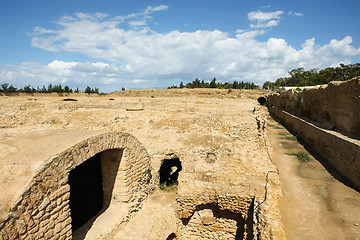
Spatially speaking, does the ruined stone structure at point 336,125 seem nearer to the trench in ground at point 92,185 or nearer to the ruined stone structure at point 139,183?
the ruined stone structure at point 139,183

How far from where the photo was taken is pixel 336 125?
33.1 ft

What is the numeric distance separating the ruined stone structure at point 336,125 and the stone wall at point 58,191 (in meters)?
7.45

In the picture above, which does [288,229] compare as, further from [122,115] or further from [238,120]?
[122,115]

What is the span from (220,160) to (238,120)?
4.69m

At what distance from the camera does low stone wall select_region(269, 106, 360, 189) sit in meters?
6.93

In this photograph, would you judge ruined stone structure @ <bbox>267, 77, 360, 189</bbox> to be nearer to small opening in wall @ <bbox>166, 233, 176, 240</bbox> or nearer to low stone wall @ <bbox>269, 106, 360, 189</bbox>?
low stone wall @ <bbox>269, 106, 360, 189</bbox>

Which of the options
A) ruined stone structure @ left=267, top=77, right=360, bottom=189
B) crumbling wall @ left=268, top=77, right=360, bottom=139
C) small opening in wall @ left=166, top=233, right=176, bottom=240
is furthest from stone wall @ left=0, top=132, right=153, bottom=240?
crumbling wall @ left=268, top=77, right=360, bottom=139

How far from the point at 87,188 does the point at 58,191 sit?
3.22 m

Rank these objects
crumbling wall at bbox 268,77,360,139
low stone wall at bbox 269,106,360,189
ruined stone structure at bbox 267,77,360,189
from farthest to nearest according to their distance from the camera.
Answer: crumbling wall at bbox 268,77,360,139 < ruined stone structure at bbox 267,77,360,189 < low stone wall at bbox 269,106,360,189

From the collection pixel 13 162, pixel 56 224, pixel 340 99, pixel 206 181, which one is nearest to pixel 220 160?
pixel 206 181

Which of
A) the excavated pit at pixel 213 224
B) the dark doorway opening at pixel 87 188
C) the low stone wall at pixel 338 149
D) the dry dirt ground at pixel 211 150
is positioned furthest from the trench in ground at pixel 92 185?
the low stone wall at pixel 338 149

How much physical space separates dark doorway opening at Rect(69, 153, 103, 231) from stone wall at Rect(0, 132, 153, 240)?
0.60m

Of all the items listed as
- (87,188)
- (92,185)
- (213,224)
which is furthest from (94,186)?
(213,224)

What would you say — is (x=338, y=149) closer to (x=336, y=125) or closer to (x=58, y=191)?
(x=336, y=125)
